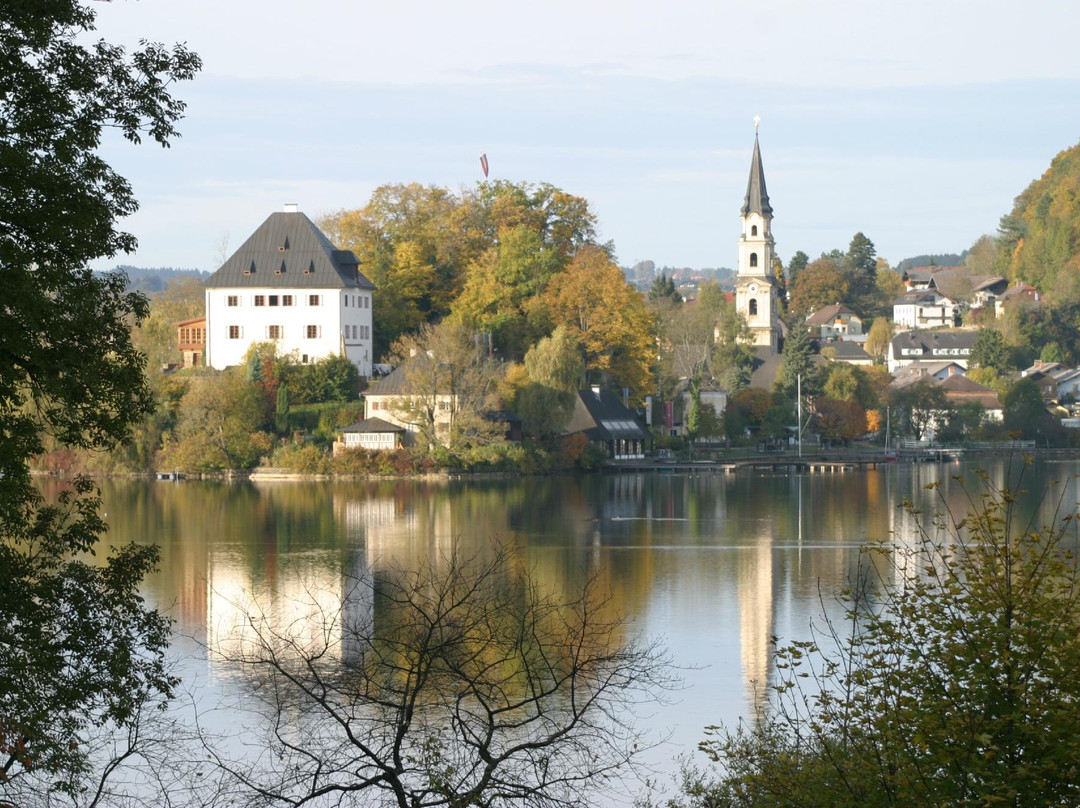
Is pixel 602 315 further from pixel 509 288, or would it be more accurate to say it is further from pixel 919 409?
pixel 919 409

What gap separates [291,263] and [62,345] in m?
50.5

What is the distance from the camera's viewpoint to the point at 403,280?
65.0 m

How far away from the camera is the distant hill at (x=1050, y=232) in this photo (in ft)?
383

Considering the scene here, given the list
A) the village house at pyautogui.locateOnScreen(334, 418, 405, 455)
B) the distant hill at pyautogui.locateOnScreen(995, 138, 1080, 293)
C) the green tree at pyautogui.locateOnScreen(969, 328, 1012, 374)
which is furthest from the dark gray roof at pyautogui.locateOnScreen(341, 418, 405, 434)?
the distant hill at pyautogui.locateOnScreen(995, 138, 1080, 293)

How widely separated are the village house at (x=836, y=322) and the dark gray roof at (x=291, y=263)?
228 feet

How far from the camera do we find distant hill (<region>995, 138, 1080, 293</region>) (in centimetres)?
11669

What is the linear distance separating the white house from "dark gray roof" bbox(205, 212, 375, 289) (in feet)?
0.13

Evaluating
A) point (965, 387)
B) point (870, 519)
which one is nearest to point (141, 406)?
point (870, 519)

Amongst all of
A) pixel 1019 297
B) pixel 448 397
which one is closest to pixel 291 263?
pixel 448 397

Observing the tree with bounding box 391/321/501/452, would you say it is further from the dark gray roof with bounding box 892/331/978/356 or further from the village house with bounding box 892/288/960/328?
the village house with bounding box 892/288/960/328

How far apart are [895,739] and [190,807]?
7.05 meters

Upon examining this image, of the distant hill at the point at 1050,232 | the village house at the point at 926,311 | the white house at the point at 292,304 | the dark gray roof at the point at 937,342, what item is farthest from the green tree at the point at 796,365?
the village house at the point at 926,311

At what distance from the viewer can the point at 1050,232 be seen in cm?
11969

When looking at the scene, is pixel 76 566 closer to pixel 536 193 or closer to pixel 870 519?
pixel 870 519
